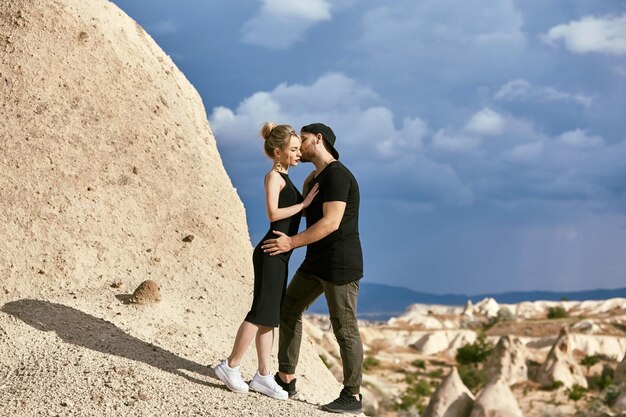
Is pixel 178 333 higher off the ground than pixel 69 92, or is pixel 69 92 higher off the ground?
pixel 69 92

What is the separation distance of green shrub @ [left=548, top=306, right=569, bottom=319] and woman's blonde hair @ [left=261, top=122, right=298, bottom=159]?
48.6 meters

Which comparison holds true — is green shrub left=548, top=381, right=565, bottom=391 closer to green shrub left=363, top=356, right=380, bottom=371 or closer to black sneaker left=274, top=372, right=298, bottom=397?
green shrub left=363, top=356, right=380, bottom=371

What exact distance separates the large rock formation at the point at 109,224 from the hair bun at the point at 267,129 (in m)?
2.05

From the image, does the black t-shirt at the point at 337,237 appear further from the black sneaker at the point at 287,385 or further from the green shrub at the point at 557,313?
the green shrub at the point at 557,313

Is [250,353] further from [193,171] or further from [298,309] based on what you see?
[193,171]

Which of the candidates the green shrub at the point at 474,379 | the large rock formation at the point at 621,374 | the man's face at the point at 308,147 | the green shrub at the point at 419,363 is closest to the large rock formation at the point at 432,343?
the green shrub at the point at 419,363

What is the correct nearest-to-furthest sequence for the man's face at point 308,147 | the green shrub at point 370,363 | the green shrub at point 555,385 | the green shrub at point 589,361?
the man's face at point 308,147 → the green shrub at point 555,385 → the green shrub at point 589,361 → the green shrub at point 370,363

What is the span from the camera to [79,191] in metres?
8.47

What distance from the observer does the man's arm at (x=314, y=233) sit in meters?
5.62

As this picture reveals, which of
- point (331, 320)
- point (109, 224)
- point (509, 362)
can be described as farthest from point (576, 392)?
point (331, 320)

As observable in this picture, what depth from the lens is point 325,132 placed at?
235 inches

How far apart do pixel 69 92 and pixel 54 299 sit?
2.74m

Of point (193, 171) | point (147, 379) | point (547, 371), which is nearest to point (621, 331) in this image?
point (547, 371)

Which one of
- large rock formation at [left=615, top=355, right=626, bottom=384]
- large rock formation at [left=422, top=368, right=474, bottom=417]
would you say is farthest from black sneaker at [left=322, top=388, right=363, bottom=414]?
large rock formation at [left=615, top=355, right=626, bottom=384]
